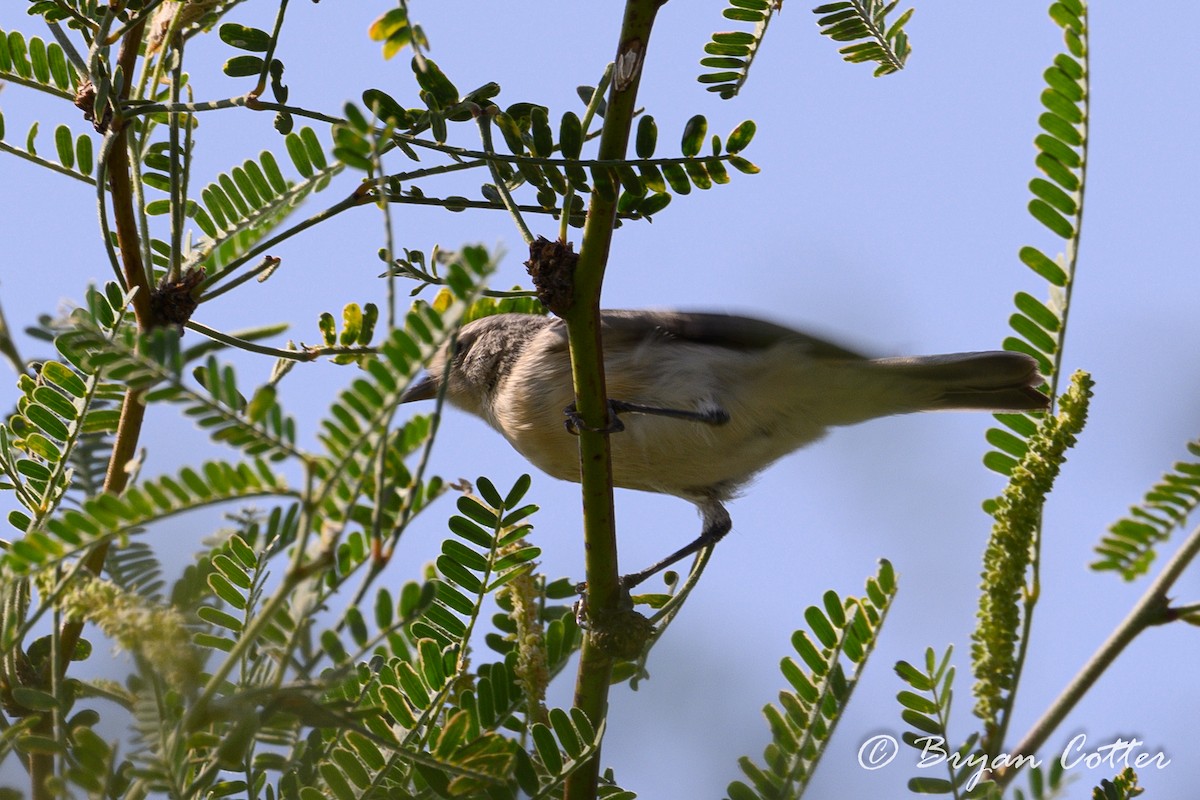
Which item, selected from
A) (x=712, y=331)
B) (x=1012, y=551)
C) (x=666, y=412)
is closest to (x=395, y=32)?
(x=1012, y=551)

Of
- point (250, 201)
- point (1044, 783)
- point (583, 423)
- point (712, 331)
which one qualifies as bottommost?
point (1044, 783)

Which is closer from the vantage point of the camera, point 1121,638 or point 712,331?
point 1121,638

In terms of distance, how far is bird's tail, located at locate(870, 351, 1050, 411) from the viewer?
12.8ft

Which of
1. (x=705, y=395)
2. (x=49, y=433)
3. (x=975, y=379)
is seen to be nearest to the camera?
(x=49, y=433)

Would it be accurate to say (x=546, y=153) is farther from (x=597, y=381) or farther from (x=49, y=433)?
(x=49, y=433)

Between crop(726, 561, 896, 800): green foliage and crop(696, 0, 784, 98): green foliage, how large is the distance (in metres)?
1.13

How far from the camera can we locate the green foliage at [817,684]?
6.84 ft

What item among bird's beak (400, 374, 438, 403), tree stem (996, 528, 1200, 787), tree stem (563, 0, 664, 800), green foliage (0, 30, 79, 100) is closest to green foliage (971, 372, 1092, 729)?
tree stem (996, 528, 1200, 787)

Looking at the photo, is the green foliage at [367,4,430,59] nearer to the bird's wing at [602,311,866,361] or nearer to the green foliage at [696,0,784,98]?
the green foliage at [696,0,784,98]

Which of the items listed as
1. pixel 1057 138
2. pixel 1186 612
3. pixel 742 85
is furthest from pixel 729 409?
pixel 1186 612

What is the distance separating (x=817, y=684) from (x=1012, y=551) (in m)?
0.60

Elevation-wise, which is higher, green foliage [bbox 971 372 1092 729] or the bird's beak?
the bird's beak

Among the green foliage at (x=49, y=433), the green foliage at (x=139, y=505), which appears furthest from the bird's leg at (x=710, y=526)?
the green foliage at (x=139, y=505)

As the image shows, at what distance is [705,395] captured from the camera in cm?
439
